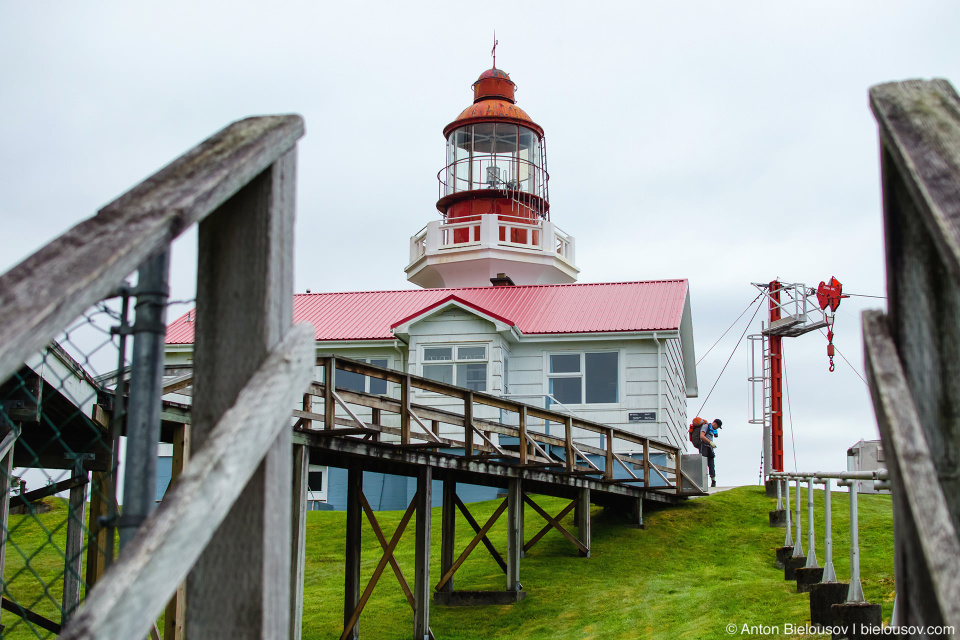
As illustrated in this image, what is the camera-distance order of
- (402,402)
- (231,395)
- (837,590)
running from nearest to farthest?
(231,395) → (837,590) → (402,402)

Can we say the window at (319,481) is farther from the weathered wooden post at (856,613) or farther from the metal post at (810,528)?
the weathered wooden post at (856,613)

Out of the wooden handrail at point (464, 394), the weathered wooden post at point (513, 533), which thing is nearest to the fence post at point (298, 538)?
the wooden handrail at point (464, 394)

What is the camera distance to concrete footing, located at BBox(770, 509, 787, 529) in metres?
18.6

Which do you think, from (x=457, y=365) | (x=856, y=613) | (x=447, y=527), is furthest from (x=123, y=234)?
(x=457, y=365)

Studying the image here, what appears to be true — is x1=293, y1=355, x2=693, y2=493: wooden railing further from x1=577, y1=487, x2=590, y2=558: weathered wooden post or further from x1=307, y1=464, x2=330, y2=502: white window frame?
x1=307, y1=464, x2=330, y2=502: white window frame

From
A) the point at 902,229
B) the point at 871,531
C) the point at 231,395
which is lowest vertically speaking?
the point at 871,531

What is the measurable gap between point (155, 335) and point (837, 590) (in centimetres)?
731

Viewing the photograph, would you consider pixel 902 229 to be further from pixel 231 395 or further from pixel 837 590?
pixel 837 590

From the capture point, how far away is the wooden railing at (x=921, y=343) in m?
1.87

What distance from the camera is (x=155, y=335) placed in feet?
6.89

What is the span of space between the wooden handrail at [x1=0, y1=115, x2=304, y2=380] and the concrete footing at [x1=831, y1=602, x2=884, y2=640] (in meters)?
5.98

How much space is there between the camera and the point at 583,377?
21656mm

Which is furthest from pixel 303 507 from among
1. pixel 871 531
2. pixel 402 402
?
pixel 871 531

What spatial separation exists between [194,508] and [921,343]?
139cm
